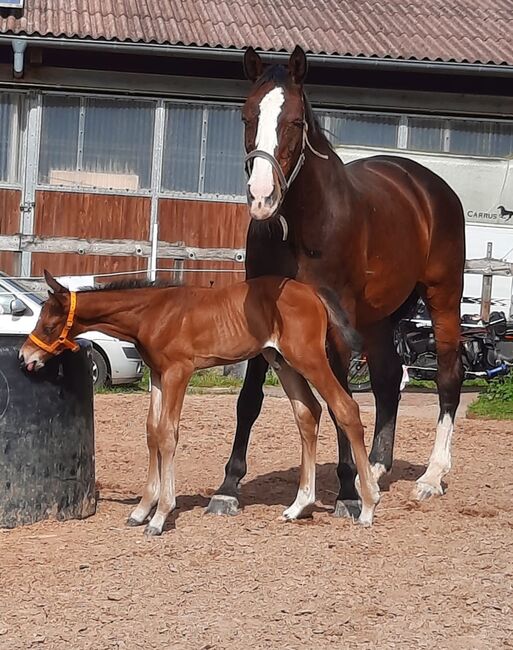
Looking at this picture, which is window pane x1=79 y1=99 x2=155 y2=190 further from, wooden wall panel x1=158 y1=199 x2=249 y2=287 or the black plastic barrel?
the black plastic barrel

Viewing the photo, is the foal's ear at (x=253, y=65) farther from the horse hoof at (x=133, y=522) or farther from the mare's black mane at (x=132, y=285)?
the horse hoof at (x=133, y=522)

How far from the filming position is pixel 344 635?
414 centimetres

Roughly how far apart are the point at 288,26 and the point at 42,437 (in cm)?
1184

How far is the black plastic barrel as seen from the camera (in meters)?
5.77

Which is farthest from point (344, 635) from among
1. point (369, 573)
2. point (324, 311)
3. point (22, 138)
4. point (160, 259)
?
point (22, 138)

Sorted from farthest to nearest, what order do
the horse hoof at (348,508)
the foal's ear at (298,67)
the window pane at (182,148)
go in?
the window pane at (182,148) < the horse hoof at (348,508) < the foal's ear at (298,67)

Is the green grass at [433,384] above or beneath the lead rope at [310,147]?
beneath

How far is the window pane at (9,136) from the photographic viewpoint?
15445 mm

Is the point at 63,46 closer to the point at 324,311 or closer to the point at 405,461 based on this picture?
the point at 405,461

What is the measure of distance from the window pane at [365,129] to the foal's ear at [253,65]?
397 inches

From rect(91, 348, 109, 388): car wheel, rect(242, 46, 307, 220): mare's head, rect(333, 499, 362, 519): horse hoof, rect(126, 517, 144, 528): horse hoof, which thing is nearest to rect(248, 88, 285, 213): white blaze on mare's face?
rect(242, 46, 307, 220): mare's head

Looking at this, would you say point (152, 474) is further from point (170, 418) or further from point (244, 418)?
point (244, 418)

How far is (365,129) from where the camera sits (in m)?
16.1

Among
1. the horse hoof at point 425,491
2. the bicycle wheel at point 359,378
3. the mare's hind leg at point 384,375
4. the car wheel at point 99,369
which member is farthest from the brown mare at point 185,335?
the bicycle wheel at point 359,378
